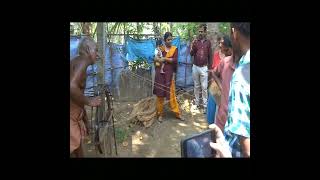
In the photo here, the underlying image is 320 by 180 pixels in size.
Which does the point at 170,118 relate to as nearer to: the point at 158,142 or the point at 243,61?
the point at 158,142

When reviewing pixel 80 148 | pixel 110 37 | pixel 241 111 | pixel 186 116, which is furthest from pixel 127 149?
pixel 110 37

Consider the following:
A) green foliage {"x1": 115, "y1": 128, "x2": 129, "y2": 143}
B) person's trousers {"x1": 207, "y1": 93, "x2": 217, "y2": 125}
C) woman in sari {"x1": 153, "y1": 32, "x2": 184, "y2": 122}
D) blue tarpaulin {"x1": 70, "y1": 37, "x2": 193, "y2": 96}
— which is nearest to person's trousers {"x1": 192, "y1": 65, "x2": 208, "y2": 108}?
blue tarpaulin {"x1": 70, "y1": 37, "x2": 193, "y2": 96}

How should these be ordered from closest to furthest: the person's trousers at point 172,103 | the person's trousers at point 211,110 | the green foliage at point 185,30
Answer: the person's trousers at point 211,110
the person's trousers at point 172,103
the green foliage at point 185,30

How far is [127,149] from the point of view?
3297mm

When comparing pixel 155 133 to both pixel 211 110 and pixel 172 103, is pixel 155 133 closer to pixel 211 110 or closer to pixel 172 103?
pixel 172 103

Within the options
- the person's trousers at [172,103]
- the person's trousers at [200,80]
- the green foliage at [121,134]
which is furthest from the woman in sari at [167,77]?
the green foliage at [121,134]

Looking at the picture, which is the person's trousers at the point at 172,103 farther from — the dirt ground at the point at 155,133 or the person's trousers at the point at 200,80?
the person's trousers at the point at 200,80

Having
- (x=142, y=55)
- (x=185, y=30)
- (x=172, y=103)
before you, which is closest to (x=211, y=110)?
(x=172, y=103)

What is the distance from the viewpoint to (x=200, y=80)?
13.2ft

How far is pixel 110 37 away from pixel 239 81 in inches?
76.5

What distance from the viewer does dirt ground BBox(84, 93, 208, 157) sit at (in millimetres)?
3308

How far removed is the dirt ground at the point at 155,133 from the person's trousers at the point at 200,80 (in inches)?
6.2

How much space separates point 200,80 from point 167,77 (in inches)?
14.8

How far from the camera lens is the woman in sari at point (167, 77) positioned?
4.01m
